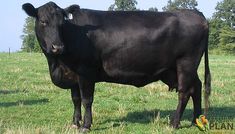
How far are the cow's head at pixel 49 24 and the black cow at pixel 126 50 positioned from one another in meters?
0.06

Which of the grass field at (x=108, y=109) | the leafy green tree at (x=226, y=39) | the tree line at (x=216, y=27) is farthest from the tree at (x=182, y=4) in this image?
the grass field at (x=108, y=109)

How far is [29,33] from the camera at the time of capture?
95688mm

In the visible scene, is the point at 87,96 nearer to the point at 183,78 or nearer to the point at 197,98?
the point at 183,78

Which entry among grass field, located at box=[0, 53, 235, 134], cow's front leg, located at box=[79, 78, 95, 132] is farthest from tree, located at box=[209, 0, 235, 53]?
cow's front leg, located at box=[79, 78, 95, 132]

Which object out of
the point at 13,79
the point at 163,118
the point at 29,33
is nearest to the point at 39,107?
the point at 163,118

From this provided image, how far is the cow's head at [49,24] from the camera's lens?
290 inches

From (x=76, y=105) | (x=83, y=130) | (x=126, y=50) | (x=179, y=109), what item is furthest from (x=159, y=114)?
(x=83, y=130)

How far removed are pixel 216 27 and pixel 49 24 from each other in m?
81.5

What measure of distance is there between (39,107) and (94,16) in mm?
3022

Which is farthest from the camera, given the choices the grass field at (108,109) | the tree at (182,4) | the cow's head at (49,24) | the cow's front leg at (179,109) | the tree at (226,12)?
the tree at (182,4)

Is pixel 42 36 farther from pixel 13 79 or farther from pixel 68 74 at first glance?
pixel 13 79

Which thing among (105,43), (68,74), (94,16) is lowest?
(68,74)

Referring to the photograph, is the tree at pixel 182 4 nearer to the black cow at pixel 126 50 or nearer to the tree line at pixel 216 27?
the tree line at pixel 216 27

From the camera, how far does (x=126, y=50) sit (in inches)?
329
